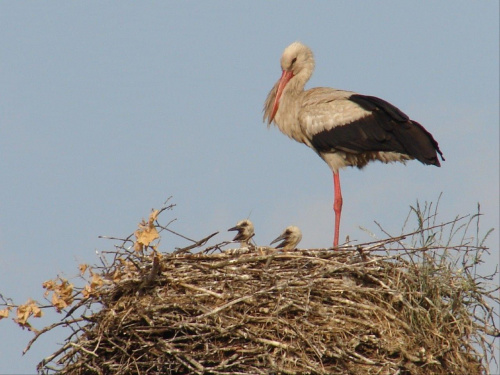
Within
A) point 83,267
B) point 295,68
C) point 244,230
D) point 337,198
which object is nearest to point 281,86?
point 295,68

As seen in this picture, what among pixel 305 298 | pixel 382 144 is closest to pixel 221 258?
pixel 305 298

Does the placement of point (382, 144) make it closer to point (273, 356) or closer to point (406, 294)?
point (406, 294)

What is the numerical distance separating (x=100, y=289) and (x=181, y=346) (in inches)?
33.5

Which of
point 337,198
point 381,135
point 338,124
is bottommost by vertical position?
point 337,198

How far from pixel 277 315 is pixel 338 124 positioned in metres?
3.55

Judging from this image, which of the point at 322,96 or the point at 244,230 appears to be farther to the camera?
the point at 322,96

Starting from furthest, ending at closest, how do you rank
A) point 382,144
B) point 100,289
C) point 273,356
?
point 382,144 → point 100,289 → point 273,356

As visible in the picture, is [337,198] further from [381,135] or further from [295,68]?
[295,68]

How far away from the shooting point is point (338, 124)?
10.8 m

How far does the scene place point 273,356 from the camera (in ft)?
24.8

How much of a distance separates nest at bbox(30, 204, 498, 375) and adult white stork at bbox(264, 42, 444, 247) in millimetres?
2358

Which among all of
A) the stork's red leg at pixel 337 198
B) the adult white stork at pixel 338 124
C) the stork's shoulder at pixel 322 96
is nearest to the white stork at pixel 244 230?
the adult white stork at pixel 338 124

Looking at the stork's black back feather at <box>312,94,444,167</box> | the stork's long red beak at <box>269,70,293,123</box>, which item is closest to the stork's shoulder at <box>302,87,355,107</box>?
the stork's black back feather at <box>312,94,444,167</box>

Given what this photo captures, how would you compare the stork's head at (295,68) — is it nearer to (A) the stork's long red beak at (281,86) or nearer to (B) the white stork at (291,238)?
(A) the stork's long red beak at (281,86)
